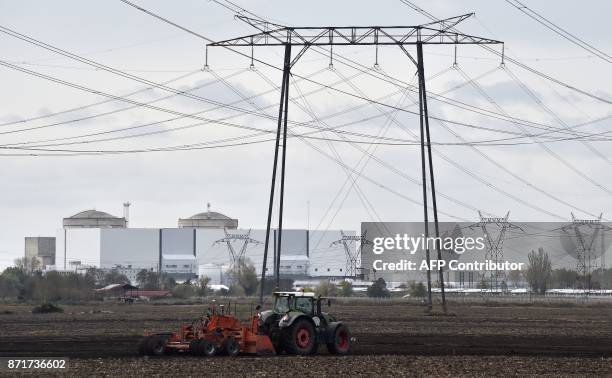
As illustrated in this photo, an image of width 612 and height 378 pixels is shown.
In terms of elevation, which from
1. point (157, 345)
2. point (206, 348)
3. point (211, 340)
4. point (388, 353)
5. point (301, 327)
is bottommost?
point (388, 353)

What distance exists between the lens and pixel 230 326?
4094 centimetres

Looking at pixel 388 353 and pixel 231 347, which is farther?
pixel 388 353

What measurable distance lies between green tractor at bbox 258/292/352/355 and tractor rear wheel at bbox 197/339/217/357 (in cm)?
297

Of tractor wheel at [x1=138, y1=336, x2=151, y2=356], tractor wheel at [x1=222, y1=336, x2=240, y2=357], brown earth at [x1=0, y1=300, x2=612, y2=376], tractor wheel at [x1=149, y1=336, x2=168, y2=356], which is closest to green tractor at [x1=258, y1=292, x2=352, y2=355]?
brown earth at [x1=0, y1=300, x2=612, y2=376]

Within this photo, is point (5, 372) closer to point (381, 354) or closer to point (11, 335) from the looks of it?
point (381, 354)

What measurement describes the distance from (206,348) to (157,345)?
162 centimetres

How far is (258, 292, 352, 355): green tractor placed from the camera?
139ft

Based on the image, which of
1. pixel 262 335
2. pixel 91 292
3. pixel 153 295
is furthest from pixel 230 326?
pixel 153 295

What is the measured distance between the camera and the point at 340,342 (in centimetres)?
4356

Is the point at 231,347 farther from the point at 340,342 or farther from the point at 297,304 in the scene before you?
the point at 340,342

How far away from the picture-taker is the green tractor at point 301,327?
139 feet

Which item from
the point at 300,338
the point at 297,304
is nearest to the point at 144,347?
the point at 300,338

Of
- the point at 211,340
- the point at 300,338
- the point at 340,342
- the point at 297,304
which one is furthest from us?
the point at 297,304

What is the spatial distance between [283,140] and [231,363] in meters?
35.9
